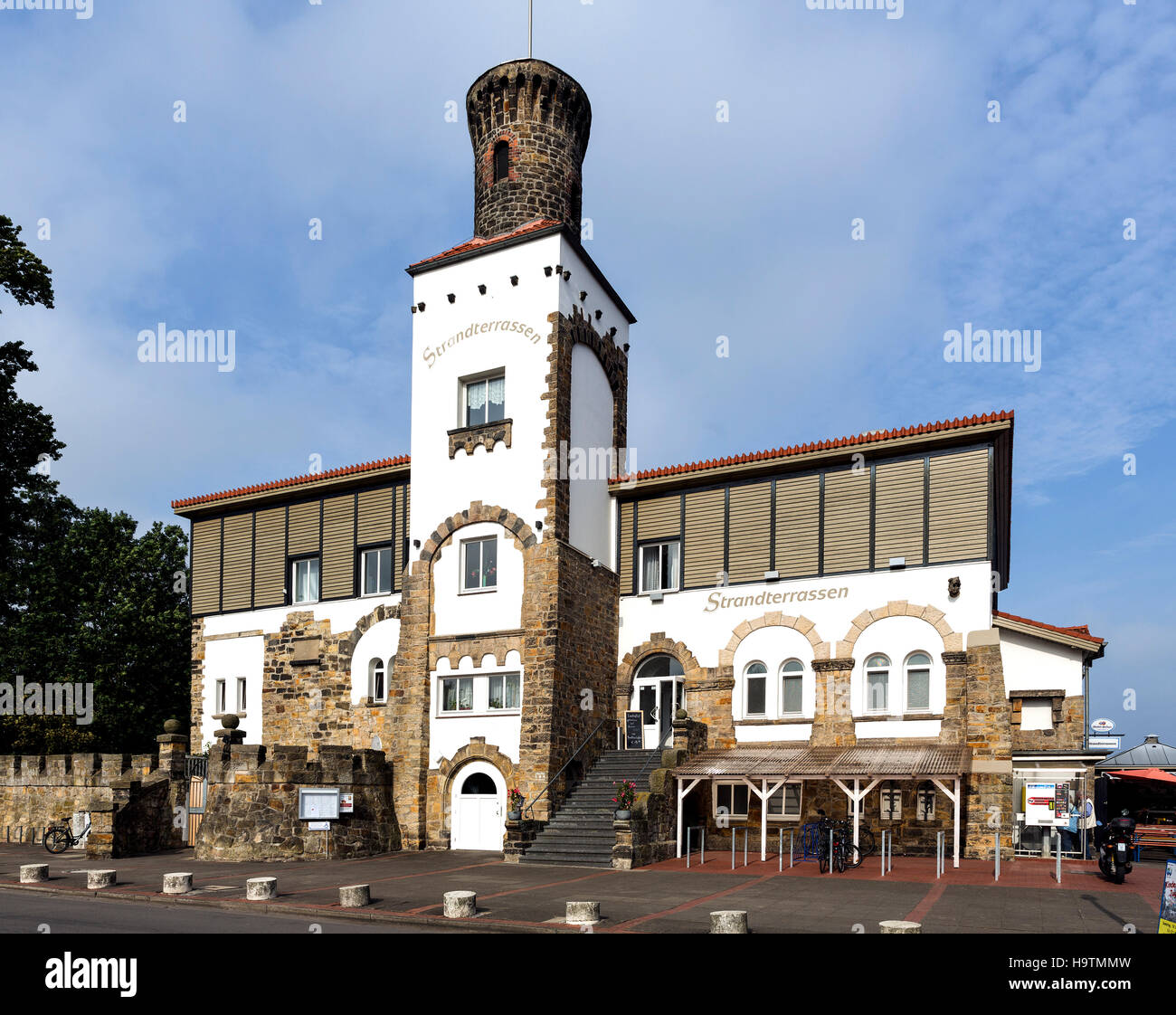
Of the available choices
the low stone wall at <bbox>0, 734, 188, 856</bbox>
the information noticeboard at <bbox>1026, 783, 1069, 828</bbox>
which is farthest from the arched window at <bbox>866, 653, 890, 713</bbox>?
the low stone wall at <bbox>0, 734, 188, 856</bbox>

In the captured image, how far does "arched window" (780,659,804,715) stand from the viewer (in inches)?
964

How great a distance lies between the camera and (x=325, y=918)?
14.6 metres

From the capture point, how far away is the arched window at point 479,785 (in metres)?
24.2

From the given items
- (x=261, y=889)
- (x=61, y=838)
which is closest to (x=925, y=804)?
(x=261, y=889)

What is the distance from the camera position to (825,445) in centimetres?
2464

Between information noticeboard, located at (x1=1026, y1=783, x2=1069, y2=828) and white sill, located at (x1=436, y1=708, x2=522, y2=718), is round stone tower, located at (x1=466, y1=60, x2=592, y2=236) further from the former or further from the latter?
information noticeboard, located at (x1=1026, y1=783, x2=1069, y2=828)

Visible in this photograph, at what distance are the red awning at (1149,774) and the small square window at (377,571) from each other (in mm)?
20759

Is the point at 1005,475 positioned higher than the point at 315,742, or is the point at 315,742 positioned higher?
the point at 1005,475

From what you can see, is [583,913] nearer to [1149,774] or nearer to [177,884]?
[177,884]

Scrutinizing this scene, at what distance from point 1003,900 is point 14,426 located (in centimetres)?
2662
